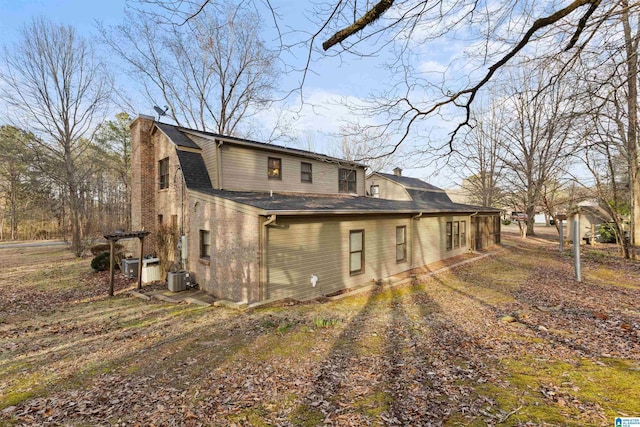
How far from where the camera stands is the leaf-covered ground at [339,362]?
3148 millimetres

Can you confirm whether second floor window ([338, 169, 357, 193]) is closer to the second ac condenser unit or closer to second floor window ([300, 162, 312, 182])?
second floor window ([300, 162, 312, 182])

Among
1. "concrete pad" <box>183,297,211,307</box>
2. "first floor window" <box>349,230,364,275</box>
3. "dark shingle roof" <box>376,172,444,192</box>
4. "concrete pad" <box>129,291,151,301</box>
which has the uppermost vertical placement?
"dark shingle roof" <box>376,172,444,192</box>

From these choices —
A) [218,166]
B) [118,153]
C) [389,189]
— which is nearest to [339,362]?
[218,166]

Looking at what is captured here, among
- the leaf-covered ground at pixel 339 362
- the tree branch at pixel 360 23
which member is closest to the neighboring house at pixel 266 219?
the leaf-covered ground at pixel 339 362

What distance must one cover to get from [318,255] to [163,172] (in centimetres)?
849

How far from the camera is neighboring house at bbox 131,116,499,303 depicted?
8391 millimetres

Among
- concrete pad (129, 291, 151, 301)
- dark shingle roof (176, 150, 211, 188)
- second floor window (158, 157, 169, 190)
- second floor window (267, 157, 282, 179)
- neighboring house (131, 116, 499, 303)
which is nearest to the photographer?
neighboring house (131, 116, 499, 303)

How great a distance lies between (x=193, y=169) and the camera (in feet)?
37.3

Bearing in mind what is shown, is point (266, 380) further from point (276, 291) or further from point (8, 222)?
point (8, 222)

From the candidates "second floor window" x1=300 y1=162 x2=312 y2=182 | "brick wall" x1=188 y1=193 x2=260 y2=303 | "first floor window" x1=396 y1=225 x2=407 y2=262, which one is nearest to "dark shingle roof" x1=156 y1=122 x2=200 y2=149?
"brick wall" x1=188 y1=193 x2=260 y2=303

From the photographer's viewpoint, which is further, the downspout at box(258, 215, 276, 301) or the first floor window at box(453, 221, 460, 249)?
the first floor window at box(453, 221, 460, 249)

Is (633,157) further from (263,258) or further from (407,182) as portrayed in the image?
(263,258)

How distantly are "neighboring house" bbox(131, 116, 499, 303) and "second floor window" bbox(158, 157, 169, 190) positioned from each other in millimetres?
45

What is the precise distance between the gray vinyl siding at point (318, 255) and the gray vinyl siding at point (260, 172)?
97.7 inches
